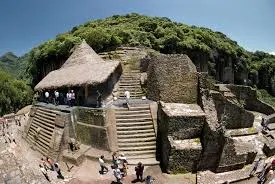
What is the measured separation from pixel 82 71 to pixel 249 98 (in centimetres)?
1620

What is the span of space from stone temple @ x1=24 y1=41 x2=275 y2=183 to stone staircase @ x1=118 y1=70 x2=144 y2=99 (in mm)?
76

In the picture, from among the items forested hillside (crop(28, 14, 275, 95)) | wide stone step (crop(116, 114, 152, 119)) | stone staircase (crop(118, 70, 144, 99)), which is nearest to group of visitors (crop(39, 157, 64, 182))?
wide stone step (crop(116, 114, 152, 119))

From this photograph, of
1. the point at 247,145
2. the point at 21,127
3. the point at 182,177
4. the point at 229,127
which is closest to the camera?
the point at 182,177

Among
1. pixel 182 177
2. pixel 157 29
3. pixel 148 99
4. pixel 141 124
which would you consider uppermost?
pixel 157 29

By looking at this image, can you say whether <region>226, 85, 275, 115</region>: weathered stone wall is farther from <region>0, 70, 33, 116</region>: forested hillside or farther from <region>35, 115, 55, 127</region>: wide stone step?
<region>0, 70, 33, 116</region>: forested hillside

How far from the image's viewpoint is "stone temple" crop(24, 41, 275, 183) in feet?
53.7

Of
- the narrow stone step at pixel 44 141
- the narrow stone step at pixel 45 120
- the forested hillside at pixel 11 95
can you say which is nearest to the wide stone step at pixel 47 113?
the narrow stone step at pixel 45 120

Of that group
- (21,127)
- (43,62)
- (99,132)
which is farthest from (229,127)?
(43,62)

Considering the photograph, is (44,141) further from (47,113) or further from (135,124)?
(135,124)

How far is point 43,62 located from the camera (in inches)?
1673

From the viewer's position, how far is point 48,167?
667 inches

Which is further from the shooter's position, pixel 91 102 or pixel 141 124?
pixel 91 102

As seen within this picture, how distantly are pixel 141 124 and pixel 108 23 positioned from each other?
32247 millimetres

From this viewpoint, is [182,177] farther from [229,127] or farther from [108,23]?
[108,23]
